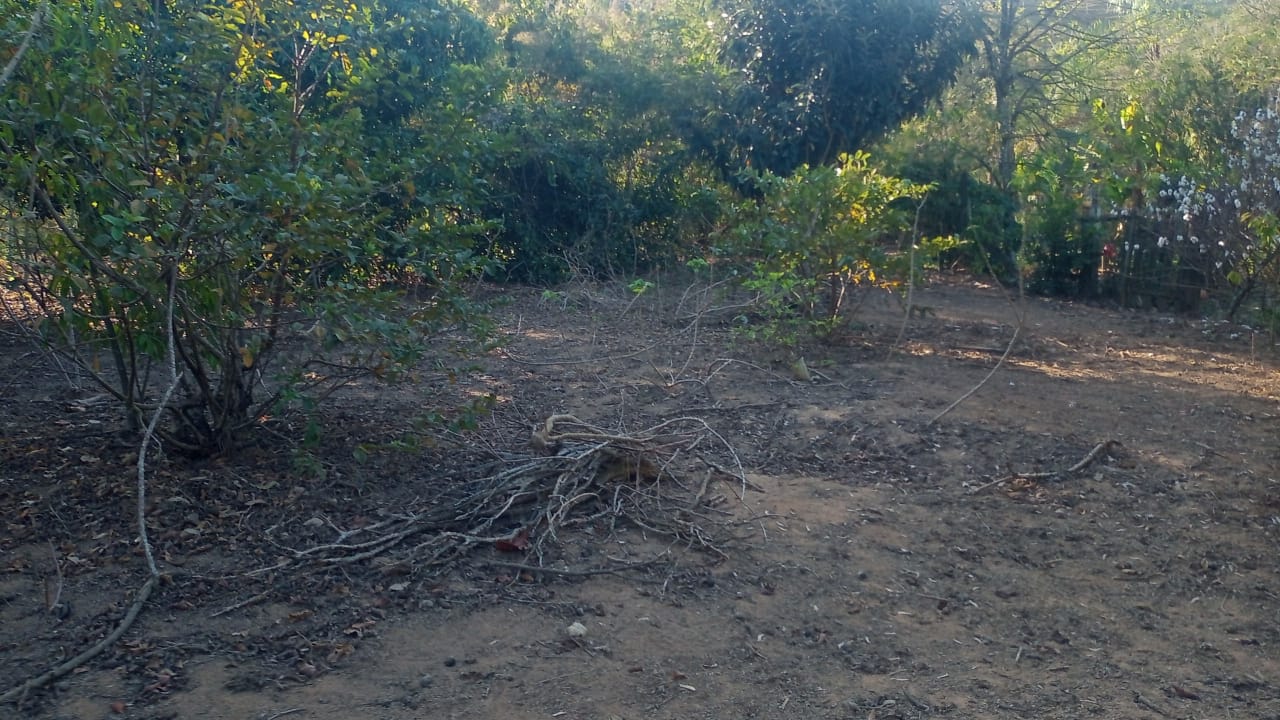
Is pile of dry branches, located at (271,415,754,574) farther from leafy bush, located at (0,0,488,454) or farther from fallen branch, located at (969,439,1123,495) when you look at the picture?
fallen branch, located at (969,439,1123,495)

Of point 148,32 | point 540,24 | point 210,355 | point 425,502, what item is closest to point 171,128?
point 148,32

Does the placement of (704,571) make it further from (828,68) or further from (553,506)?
(828,68)

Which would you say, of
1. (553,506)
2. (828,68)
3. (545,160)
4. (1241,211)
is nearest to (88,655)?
(553,506)

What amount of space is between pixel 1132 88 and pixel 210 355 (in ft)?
47.0

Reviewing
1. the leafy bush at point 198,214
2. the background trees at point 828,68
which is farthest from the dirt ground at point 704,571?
the background trees at point 828,68

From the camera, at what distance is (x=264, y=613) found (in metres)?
3.76

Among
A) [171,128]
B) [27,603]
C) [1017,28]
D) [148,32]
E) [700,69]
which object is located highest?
[1017,28]

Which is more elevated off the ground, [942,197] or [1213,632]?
[942,197]

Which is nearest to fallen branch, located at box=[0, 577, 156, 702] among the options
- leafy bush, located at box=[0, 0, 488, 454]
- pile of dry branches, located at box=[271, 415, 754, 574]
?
pile of dry branches, located at box=[271, 415, 754, 574]

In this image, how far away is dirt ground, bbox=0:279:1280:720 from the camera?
11.3 ft

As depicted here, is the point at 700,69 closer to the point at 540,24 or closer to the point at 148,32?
the point at 540,24

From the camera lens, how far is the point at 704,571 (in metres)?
4.29

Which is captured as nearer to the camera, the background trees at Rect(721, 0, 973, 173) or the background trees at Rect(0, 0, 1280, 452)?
the background trees at Rect(0, 0, 1280, 452)

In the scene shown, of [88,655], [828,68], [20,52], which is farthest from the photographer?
[828,68]
